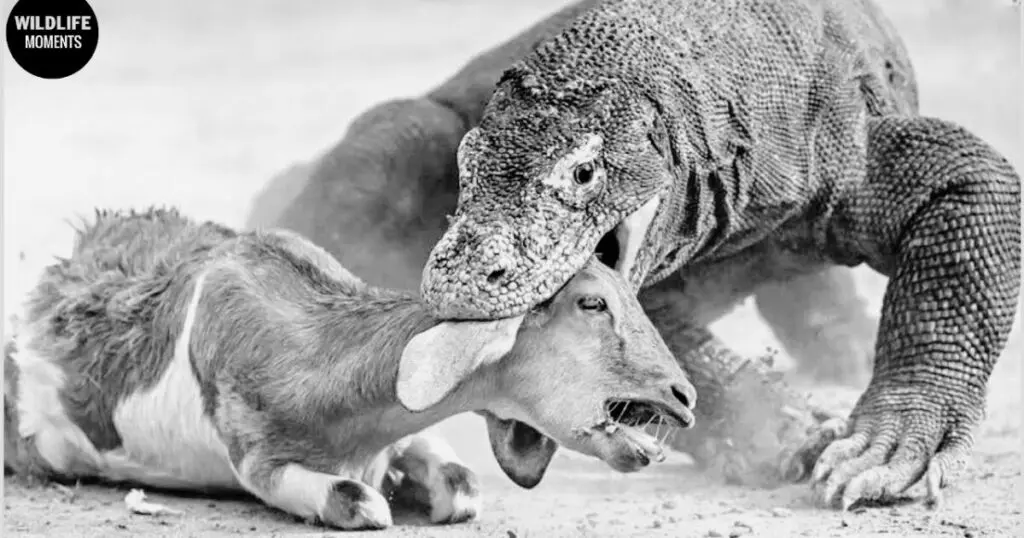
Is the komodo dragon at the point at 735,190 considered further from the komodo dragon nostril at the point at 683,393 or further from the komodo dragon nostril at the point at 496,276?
the komodo dragon nostril at the point at 683,393

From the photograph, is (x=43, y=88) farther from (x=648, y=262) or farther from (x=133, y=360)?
(x=648, y=262)

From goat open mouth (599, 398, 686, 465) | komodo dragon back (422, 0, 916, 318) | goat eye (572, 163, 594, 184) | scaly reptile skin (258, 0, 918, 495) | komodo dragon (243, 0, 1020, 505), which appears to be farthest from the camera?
scaly reptile skin (258, 0, 918, 495)

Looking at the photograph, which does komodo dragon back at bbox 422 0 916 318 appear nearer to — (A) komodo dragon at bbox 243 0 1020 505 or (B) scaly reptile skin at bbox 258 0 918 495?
(A) komodo dragon at bbox 243 0 1020 505

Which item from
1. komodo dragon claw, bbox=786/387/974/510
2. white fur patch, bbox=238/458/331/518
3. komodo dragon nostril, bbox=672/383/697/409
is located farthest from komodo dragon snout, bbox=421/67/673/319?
komodo dragon claw, bbox=786/387/974/510

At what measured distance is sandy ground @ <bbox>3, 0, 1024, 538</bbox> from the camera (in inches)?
118

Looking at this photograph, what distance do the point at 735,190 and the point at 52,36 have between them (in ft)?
4.61

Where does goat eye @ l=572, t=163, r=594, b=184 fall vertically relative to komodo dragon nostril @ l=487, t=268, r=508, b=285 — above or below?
above

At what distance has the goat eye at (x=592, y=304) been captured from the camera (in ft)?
8.66

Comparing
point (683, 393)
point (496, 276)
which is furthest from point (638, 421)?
point (496, 276)

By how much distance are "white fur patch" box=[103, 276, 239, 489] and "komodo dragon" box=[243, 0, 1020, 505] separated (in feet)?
1.98

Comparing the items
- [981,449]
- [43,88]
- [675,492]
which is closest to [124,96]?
[43,88]

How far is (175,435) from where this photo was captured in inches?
118

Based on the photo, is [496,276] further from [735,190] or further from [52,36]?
[52,36]

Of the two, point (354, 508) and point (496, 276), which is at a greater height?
point (496, 276)
